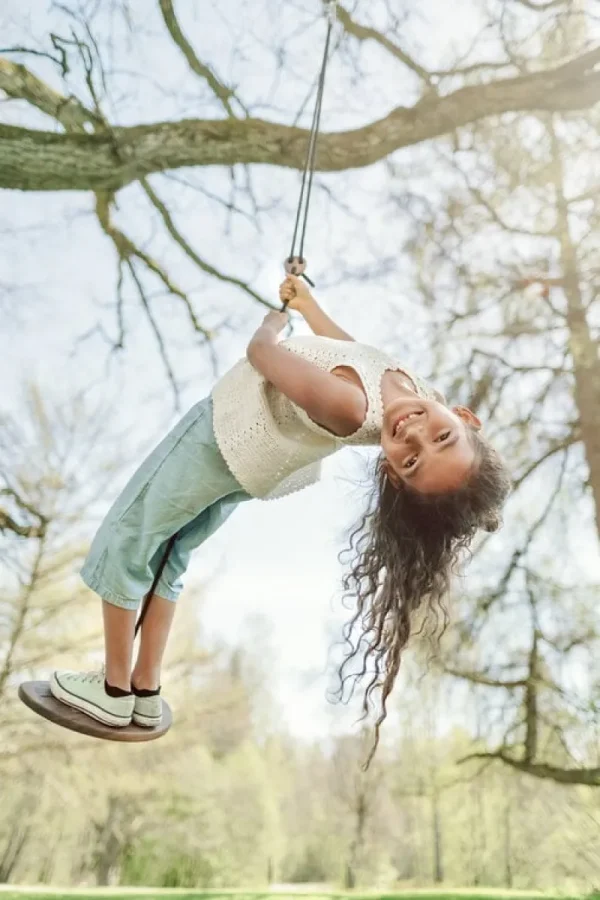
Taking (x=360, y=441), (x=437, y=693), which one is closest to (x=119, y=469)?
(x=437, y=693)

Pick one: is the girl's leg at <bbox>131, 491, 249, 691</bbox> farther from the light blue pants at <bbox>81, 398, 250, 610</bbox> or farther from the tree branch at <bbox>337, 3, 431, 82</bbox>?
the tree branch at <bbox>337, 3, 431, 82</bbox>

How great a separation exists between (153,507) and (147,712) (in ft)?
1.44

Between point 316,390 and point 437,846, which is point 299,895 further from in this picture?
point 316,390

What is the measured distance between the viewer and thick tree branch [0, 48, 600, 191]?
2.21 meters

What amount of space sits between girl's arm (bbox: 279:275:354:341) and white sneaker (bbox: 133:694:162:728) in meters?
0.89

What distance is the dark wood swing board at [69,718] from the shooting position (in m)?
1.31

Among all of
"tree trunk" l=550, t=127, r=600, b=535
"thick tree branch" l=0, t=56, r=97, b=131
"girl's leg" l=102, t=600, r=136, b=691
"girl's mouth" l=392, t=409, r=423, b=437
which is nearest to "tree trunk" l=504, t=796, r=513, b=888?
"tree trunk" l=550, t=127, r=600, b=535

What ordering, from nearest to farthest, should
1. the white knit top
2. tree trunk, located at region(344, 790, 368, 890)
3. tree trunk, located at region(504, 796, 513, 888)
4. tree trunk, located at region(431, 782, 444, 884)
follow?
the white knit top → tree trunk, located at region(504, 796, 513, 888) → tree trunk, located at region(431, 782, 444, 884) → tree trunk, located at region(344, 790, 368, 890)

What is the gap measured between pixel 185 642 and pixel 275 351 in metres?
5.15

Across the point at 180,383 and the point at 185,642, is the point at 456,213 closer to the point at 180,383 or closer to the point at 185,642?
the point at 180,383

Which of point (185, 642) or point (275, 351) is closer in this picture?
point (275, 351)

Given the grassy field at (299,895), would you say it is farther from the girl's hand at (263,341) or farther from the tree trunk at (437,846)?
the girl's hand at (263,341)

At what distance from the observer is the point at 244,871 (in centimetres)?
690

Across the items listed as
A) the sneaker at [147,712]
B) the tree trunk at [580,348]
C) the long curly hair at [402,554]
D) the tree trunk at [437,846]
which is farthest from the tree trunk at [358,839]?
the sneaker at [147,712]
